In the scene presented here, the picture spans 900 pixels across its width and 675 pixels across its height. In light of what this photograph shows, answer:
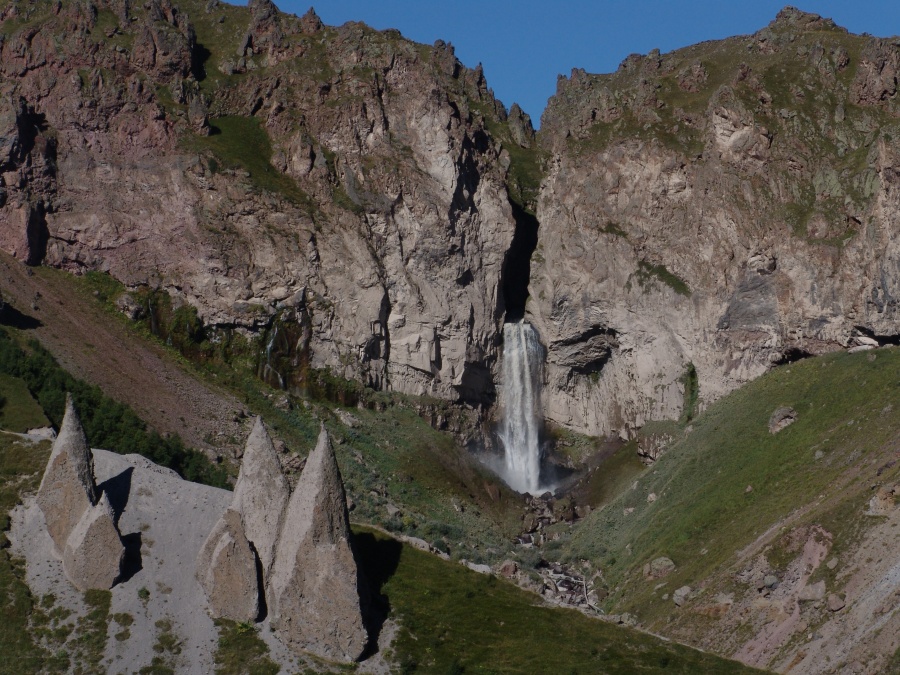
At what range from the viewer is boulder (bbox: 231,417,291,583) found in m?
45.8

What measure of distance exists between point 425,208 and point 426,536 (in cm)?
3517

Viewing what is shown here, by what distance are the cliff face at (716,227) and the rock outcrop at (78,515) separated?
56.3 metres

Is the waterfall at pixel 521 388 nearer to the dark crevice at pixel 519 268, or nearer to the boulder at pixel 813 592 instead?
the dark crevice at pixel 519 268

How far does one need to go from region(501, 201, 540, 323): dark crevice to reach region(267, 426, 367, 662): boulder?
2372 inches

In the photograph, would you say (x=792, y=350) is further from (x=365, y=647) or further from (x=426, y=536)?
(x=365, y=647)

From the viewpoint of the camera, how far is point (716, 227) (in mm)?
92938

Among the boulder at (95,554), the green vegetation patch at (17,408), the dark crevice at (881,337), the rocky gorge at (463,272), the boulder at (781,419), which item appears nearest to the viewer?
the boulder at (95,554)

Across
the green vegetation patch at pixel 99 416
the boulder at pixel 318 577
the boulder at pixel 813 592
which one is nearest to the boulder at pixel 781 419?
the boulder at pixel 813 592

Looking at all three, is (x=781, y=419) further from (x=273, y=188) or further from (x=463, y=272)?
(x=273, y=188)

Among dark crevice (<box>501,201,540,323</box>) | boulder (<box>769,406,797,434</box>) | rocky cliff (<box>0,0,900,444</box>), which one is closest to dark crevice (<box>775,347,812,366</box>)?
rocky cliff (<box>0,0,900,444</box>)

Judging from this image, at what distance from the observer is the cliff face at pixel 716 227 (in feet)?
286

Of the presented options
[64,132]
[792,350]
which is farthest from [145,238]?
[792,350]

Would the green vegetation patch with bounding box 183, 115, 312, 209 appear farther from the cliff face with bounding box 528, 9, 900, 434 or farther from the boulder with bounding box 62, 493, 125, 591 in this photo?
the boulder with bounding box 62, 493, 125, 591

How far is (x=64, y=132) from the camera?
98000 mm
